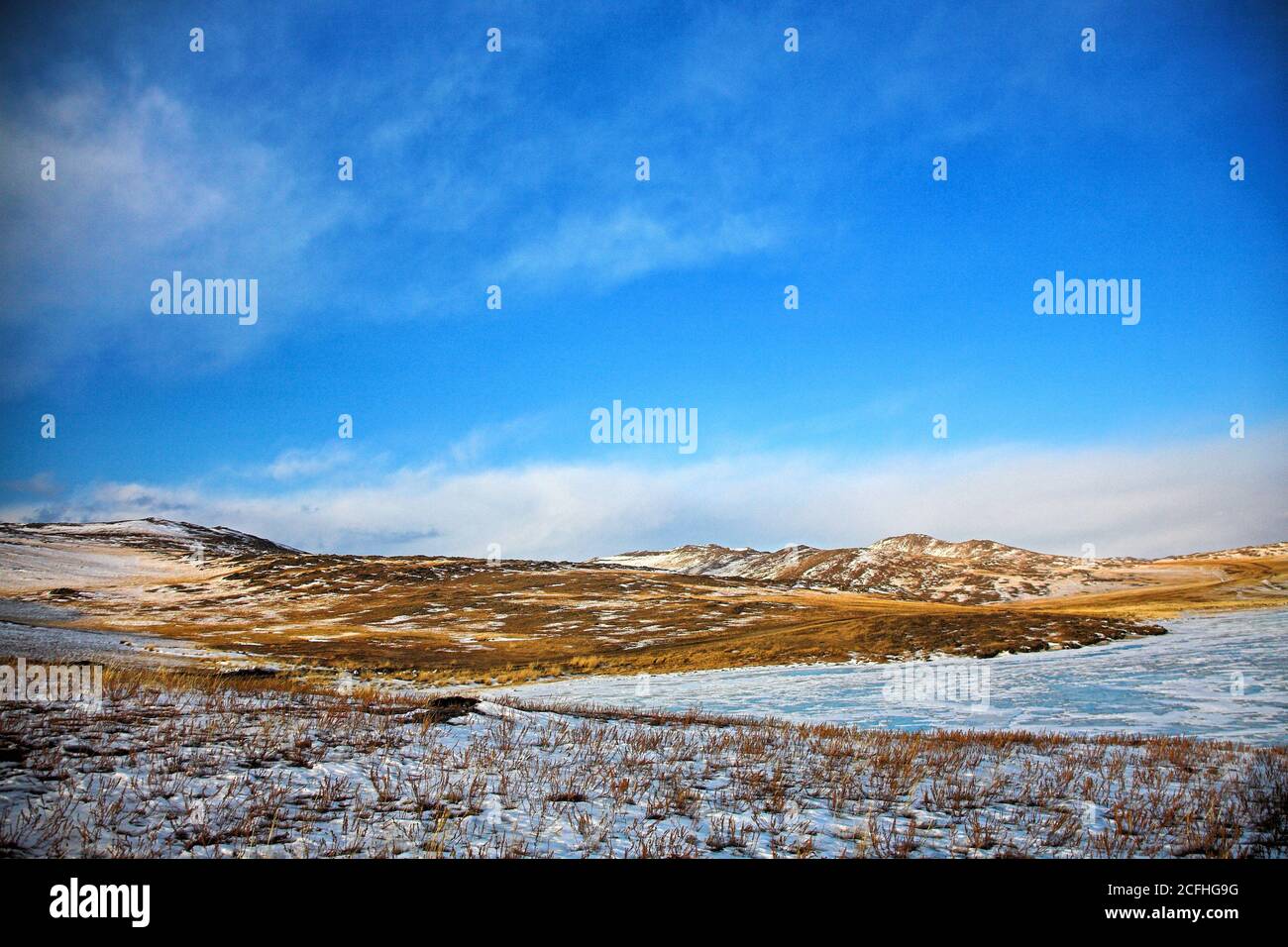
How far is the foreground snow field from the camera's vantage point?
7.36 meters

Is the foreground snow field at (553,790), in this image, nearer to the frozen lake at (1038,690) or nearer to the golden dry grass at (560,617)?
the frozen lake at (1038,690)

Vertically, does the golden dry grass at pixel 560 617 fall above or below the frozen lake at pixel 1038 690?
below

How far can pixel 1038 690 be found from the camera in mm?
30578

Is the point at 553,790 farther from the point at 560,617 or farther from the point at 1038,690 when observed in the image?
the point at 560,617

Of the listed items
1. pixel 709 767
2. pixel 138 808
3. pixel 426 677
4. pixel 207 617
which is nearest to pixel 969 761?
pixel 709 767

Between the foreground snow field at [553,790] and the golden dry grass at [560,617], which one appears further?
the golden dry grass at [560,617]

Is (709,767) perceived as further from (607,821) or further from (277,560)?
(277,560)

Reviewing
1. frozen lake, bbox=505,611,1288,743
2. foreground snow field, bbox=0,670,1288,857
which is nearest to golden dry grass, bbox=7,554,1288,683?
frozen lake, bbox=505,611,1288,743

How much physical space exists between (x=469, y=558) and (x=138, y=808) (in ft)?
537

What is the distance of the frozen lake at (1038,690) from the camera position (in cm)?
2261

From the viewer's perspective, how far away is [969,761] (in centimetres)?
1298

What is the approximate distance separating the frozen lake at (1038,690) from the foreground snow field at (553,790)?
30.0 ft

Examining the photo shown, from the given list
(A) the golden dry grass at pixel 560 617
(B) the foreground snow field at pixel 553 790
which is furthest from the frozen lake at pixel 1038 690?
(B) the foreground snow field at pixel 553 790

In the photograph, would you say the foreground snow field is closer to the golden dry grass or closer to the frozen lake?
the frozen lake
